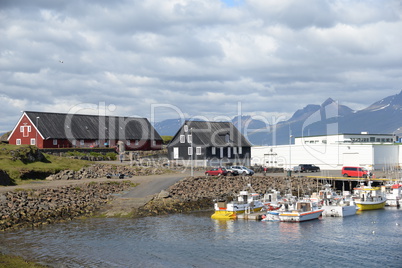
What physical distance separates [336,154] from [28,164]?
56.9 metres

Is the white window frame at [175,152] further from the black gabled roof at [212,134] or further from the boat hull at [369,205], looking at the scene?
the boat hull at [369,205]

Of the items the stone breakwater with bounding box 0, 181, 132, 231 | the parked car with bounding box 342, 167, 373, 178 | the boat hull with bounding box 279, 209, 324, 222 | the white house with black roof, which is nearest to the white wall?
the white house with black roof

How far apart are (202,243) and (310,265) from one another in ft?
30.7

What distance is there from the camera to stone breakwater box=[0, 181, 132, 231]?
139 feet

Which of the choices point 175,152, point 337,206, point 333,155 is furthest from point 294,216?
point 175,152

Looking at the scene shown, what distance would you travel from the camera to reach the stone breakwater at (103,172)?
64500mm

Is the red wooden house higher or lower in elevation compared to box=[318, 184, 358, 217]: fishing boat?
higher

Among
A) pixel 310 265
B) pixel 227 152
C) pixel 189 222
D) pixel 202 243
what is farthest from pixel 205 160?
pixel 310 265

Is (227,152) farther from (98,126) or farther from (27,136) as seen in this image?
(27,136)

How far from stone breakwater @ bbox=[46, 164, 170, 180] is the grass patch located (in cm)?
3419

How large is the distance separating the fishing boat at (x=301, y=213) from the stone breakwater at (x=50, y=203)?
776 inches

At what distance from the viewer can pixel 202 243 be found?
36344mm

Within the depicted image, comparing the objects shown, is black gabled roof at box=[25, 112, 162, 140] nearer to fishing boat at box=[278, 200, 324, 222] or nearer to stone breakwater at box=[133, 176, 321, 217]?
stone breakwater at box=[133, 176, 321, 217]

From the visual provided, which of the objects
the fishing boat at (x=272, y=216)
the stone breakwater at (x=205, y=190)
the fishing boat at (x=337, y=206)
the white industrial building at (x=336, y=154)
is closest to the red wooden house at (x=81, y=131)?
the white industrial building at (x=336, y=154)
